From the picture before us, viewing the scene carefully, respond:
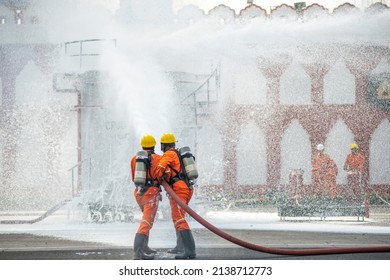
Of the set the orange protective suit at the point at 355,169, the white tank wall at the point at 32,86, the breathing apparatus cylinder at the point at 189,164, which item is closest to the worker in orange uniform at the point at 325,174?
the orange protective suit at the point at 355,169

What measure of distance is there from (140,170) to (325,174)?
431cm

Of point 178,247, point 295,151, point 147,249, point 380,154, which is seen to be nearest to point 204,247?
point 178,247

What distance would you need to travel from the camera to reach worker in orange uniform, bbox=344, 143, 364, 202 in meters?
9.95

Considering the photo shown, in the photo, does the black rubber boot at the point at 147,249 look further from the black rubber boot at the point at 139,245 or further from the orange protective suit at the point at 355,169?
the orange protective suit at the point at 355,169

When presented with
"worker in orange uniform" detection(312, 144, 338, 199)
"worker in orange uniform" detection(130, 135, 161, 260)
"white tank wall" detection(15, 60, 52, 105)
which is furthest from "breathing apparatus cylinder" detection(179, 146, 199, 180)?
"white tank wall" detection(15, 60, 52, 105)

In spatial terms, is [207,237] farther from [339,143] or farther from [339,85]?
[339,85]

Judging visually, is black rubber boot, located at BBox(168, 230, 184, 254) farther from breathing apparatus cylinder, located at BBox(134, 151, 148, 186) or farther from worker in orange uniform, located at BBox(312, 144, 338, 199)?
worker in orange uniform, located at BBox(312, 144, 338, 199)

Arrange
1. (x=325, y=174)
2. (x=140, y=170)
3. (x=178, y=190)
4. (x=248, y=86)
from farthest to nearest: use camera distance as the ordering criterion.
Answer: (x=248, y=86), (x=325, y=174), (x=178, y=190), (x=140, y=170)

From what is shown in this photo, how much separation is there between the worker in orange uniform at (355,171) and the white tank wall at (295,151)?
0.84 meters

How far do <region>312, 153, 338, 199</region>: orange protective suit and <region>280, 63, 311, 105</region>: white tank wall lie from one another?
1511 millimetres

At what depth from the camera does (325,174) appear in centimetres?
1005

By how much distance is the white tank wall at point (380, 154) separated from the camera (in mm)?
10133
